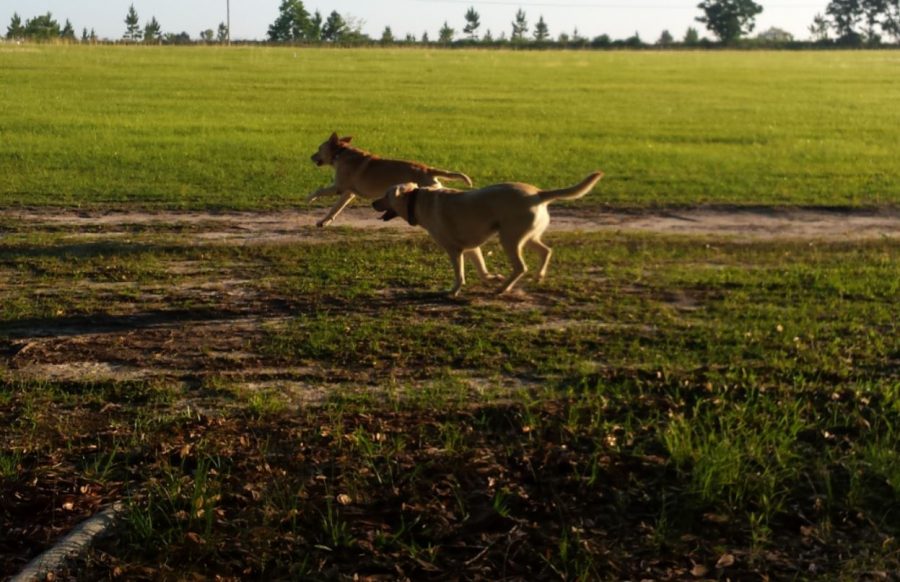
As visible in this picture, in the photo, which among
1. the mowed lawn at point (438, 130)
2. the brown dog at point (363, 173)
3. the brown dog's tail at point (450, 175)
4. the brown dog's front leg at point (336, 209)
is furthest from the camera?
the mowed lawn at point (438, 130)

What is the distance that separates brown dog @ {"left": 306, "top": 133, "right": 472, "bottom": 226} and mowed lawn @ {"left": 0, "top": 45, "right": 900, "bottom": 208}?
6.46 ft

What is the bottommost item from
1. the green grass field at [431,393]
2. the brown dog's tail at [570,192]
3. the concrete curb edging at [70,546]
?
the concrete curb edging at [70,546]

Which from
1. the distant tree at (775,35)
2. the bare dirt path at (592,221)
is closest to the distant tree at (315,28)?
the distant tree at (775,35)

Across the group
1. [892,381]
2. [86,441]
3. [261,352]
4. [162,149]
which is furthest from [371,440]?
[162,149]

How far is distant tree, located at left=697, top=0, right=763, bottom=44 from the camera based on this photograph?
125000mm

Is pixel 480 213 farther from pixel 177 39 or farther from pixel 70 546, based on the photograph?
pixel 177 39

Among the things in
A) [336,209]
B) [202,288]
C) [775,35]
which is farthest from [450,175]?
[775,35]

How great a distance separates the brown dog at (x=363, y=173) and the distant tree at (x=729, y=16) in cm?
11718

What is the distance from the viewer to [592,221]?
46.6 feet

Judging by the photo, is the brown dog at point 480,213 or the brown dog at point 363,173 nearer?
the brown dog at point 480,213

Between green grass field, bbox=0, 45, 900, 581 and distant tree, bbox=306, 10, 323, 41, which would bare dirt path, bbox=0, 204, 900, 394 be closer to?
green grass field, bbox=0, 45, 900, 581

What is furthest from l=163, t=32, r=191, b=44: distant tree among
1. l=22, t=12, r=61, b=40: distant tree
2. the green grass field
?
the green grass field

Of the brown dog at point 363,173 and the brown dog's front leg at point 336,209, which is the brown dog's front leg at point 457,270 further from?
the brown dog's front leg at point 336,209

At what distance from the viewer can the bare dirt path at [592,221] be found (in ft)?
43.3
